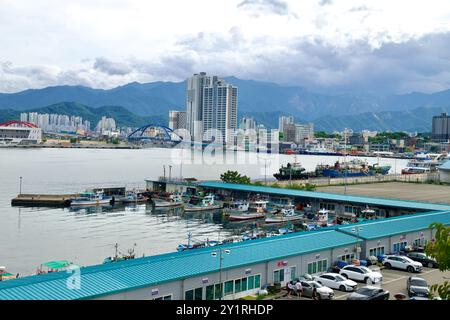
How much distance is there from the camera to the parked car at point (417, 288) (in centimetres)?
586

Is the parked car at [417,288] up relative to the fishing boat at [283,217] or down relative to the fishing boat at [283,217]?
up

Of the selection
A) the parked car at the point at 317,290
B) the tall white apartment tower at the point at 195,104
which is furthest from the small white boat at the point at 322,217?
the tall white apartment tower at the point at 195,104

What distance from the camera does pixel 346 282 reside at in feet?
20.8

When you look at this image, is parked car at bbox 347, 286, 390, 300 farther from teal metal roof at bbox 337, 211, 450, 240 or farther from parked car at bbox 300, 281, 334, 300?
teal metal roof at bbox 337, 211, 450, 240

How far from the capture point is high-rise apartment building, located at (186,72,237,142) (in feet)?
303

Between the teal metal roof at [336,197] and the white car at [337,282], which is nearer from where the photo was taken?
the white car at [337,282]

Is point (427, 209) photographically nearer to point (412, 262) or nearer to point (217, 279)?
point (412, 262)

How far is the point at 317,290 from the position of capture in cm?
597

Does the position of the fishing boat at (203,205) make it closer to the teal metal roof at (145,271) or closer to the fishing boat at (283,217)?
the fishing boat at (283,217)

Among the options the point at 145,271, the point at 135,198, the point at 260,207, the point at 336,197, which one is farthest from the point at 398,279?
the point at 135,198

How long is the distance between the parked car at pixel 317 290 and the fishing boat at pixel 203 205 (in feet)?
34.7

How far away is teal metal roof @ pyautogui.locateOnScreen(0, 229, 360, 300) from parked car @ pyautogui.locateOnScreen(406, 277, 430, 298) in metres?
1.49

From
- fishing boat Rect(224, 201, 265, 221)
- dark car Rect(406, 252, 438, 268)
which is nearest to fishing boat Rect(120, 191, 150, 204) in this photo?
fishing boat Rect(224, 201, 265, 221)

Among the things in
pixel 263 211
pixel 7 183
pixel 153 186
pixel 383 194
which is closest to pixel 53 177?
pixel 7 183
